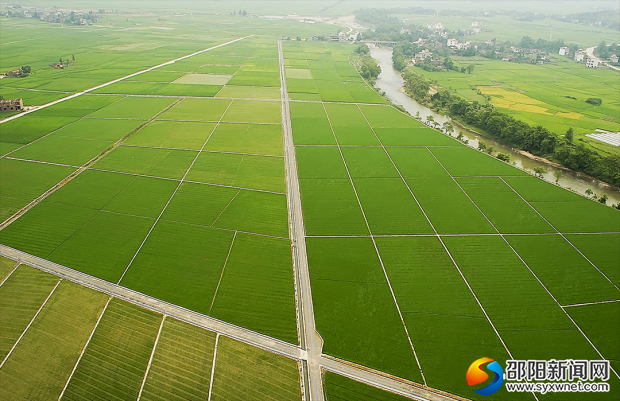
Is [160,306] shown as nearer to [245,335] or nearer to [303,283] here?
[245,335]

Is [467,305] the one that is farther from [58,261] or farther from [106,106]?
[106,106]

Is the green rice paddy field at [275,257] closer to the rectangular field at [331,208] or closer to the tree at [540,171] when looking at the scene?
the rectangular field at [331,208]

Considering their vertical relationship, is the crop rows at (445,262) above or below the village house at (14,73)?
below

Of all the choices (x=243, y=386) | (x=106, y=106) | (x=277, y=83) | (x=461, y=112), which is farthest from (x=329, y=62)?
(x=243, y=386)

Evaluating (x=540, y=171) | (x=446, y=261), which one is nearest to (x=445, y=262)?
(x=446, y=261)

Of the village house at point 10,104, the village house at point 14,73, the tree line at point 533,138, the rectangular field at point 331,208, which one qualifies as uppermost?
the village house at point 14,73

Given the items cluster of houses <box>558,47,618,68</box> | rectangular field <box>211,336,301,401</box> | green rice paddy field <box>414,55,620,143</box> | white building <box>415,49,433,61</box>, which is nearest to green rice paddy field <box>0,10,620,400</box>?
rectangular field <box>211,336,301,401</box>

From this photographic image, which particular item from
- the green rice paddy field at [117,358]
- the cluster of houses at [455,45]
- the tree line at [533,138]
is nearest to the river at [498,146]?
the tree line at [533,138]
